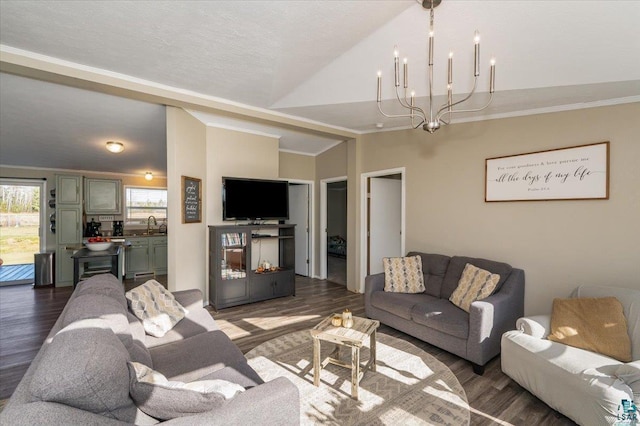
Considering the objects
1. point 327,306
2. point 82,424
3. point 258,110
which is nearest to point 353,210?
point 327,306

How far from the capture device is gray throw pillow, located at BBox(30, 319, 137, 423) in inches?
38.7

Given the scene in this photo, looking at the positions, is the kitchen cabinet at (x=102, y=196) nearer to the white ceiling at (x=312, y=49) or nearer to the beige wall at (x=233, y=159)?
the white ceiling at (x=312, y=49)

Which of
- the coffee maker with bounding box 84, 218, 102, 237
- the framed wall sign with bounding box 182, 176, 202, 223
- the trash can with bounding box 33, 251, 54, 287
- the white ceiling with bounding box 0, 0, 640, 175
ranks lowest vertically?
the trash can with bounding box 33, 251, 54, 287

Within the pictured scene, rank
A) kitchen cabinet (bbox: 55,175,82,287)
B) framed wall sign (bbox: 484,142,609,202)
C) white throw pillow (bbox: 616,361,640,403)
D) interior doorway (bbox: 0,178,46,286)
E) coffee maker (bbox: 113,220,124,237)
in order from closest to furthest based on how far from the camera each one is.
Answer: white throw pillow (bbox: 616,361,640,403) < framed wall sign (bbox: 484,142,609,202) < kitchen cabinet (bbox: 55,175,82,287) < interior doorway (bbox: 0,178,46,286) < coffee maker (bbox: 113,220,124,237)

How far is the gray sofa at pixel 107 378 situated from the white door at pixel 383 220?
3.47 meters

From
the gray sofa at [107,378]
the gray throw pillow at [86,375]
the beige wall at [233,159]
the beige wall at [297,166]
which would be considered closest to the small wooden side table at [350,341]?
the gray sofa at [107,378]

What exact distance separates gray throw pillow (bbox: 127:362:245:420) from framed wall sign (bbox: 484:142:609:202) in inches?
136

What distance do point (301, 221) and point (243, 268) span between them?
207cm

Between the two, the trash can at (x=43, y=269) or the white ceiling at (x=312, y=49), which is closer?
the white ceiling at (x=312, y=49)

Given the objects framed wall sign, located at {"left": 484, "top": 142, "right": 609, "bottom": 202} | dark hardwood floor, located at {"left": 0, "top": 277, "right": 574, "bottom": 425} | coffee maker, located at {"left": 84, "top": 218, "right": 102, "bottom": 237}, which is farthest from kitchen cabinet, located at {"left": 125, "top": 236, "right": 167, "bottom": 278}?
framed wall sign, located at {"left": 484, "top": 142, "right": 609, "bottom": 202}

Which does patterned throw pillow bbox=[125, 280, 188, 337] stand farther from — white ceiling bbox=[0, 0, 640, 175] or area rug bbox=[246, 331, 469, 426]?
white ceiling bbox=[0, 0, 640, 175]

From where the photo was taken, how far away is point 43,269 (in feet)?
18.2

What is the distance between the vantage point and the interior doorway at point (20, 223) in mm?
5863

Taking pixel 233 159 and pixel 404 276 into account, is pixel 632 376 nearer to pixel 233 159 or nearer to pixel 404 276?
pixel 404 276
